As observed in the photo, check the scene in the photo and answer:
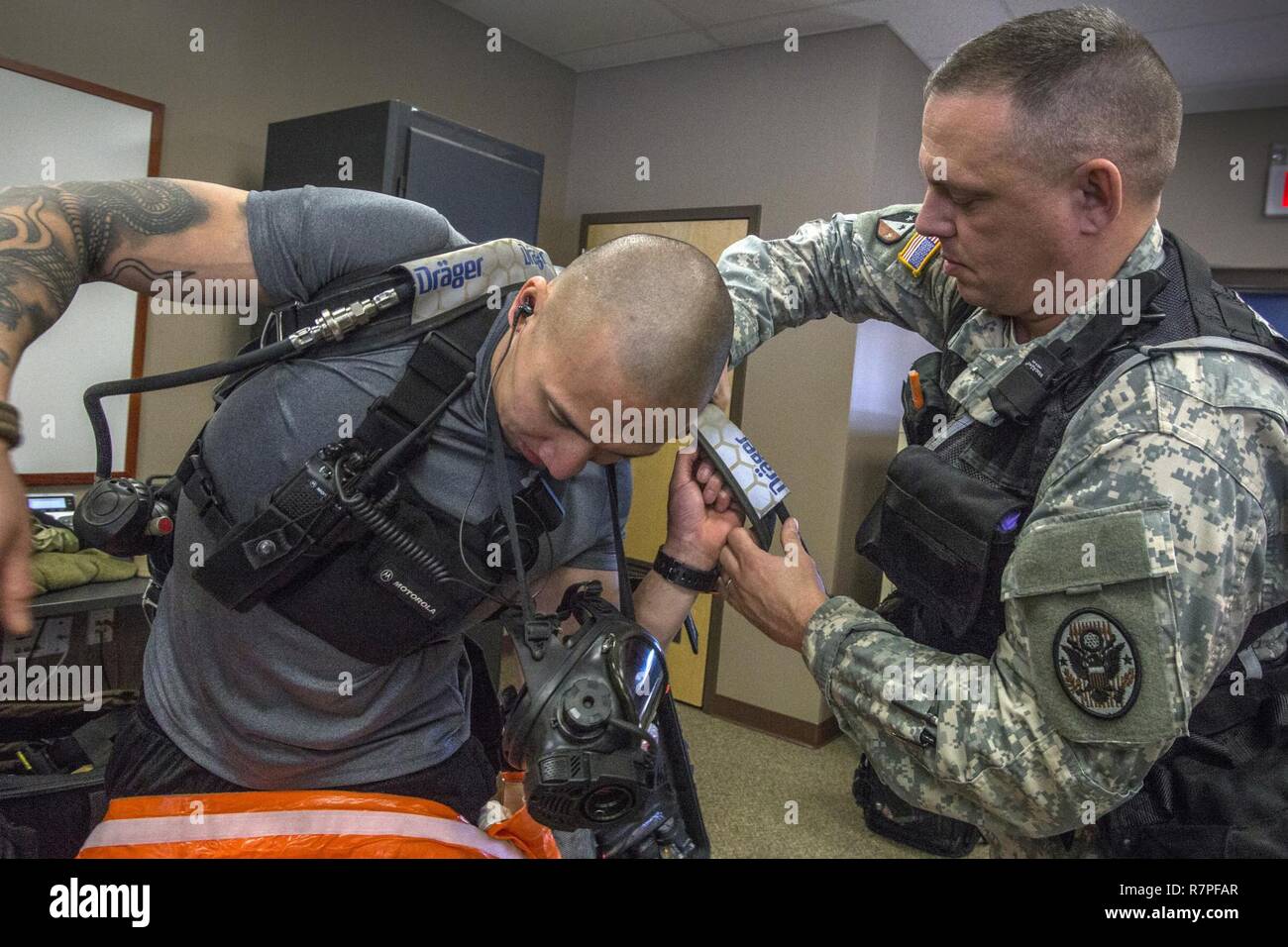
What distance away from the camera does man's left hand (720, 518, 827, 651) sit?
1074 millimetres

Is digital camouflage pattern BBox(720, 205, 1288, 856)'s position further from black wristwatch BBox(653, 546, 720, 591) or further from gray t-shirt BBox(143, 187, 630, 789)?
gray t-shirt BBox(143, 187, 630, 789)

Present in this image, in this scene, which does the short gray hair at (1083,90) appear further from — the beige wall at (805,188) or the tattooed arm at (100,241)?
the beige wall at (805,188)

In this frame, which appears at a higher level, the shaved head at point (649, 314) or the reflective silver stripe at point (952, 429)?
the shaved head at point (649, 314)

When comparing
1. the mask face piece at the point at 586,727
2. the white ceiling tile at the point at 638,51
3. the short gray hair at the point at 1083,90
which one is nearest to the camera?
the mask face piece at the point at 586,727

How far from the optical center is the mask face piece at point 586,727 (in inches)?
31.5

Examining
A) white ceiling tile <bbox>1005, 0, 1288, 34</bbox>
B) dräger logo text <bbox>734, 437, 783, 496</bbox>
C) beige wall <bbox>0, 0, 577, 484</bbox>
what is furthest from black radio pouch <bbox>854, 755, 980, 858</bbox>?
white ceiling tile <bbox>1005, 0, 1288, 34</bbox>

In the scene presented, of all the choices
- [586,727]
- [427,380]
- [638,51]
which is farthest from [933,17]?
[586,727]

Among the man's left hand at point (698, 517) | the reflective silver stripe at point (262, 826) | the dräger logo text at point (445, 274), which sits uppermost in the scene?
the dräger logo text at point (445, 274)

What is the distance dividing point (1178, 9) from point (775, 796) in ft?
9.82

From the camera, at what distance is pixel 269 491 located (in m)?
0.98

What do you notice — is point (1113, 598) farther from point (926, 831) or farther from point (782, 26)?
point (782, 26)

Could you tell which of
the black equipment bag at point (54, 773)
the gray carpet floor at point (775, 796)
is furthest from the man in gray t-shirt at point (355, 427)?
the gray carpet floor at point (775, 796)

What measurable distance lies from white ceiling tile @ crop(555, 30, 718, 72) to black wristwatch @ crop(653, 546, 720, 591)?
9.79 feet

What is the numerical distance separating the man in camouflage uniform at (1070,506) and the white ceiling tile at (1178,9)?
236 centimetres
